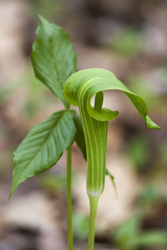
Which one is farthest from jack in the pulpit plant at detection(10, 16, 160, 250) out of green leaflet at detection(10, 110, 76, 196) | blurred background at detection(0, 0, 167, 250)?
blurred background at detection(0, 0, 167, 250)

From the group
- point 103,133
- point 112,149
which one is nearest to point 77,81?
point 103,133

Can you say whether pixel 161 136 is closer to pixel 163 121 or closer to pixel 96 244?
pixel 163 121

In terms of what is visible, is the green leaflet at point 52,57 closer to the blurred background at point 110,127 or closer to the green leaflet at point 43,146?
the green leaflet at point 43,146

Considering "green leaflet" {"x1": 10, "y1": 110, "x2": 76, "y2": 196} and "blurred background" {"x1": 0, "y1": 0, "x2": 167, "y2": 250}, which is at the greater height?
"green leaflet" {"x1": 10, "y1": 110, "x2": 76, "y2": 196}

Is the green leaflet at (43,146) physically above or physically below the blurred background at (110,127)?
above

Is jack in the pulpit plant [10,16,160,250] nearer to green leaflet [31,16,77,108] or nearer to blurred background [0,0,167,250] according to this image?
green leaflet [31,16,77,108]

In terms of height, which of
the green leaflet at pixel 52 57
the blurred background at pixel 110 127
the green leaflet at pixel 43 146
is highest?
the green leaflet at pixel 52 57

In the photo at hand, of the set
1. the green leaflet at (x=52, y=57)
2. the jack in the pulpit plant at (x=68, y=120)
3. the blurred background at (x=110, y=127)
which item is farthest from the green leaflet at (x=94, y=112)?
the blurred background at (x=110, y=127)
